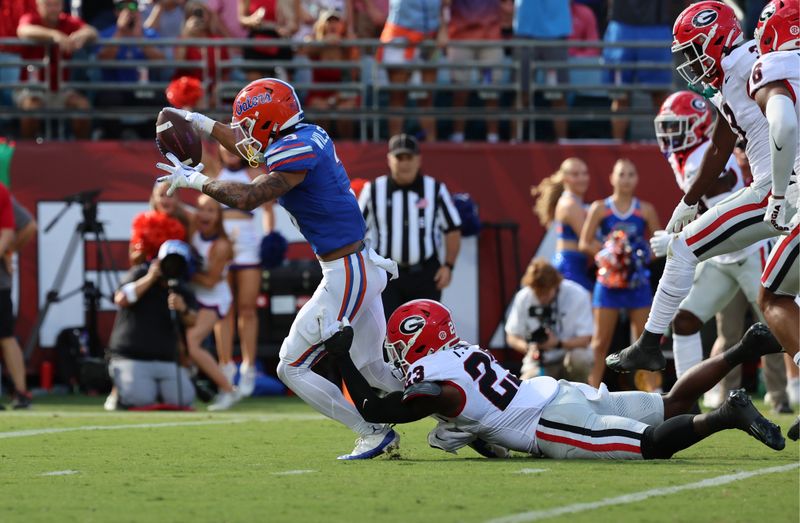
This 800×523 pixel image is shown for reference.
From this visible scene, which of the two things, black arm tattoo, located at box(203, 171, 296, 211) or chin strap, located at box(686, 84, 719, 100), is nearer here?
black arm tattoo, located at box(203, 171, 296, 211)

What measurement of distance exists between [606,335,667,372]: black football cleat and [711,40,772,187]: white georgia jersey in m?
0.94

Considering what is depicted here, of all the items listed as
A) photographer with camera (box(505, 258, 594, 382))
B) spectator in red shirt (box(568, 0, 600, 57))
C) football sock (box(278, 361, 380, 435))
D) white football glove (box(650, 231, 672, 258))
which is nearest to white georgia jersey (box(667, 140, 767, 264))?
white football glove (box(650, 231, 672, 258))

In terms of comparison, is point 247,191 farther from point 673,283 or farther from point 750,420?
point 750,420

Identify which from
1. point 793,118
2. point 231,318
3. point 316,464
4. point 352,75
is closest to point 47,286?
point 231,318

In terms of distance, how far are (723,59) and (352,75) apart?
24.2ft

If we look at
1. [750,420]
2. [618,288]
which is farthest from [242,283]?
[750,420]

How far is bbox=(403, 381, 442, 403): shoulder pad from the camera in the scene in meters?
6.19

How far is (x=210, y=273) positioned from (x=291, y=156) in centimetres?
528

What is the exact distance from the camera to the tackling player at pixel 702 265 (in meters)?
8.73

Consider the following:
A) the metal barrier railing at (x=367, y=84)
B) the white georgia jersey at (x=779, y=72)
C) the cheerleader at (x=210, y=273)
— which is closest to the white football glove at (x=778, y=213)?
the white georgia jersey at (x=779, y=72)

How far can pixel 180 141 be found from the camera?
6.88 m

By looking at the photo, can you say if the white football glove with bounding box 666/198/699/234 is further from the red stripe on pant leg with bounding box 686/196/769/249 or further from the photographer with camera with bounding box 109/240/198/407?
the photographer with camera with bounding box 109/240/198/407

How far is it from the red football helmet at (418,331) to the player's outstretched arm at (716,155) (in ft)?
5.60

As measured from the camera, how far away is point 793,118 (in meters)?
6.23
